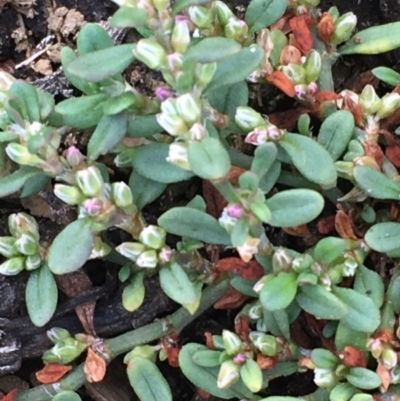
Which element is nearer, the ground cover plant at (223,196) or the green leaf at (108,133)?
the ground cover plant at (223,196)

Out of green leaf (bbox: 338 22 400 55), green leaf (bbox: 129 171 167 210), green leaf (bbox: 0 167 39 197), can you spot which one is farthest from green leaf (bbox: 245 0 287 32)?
green leaf (bbox: 0 167 39 197)

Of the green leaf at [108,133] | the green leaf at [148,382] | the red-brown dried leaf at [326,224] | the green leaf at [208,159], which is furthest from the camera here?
the red-brown dried leaf at [326,224]

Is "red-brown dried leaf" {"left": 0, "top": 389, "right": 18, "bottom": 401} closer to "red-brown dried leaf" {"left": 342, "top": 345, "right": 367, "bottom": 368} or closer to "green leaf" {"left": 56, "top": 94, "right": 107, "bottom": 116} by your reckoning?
"green leaf" {"left": 56, "top": 94, "right": 107, "bottom": 116}

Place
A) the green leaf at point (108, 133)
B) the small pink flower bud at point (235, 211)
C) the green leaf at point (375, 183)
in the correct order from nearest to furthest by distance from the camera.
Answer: the small pink flower bud at point (235, 211), the green leaf at point (108, 133), the green leaf at point (375, 183)

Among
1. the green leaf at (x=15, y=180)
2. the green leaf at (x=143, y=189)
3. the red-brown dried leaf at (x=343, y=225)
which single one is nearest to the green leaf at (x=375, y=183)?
the red-brown dried leaf at (x=343, y=225)

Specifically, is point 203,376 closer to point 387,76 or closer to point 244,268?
point 244,268

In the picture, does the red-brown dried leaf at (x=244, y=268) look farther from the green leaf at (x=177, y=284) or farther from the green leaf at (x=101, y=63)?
the green leaf at (x=101, y=63)

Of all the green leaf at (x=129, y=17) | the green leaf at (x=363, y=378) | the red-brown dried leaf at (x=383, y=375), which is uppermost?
the green leaf at (x=129, y=17)

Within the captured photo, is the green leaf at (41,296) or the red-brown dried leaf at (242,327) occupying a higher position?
the green leaf at (41,296)
